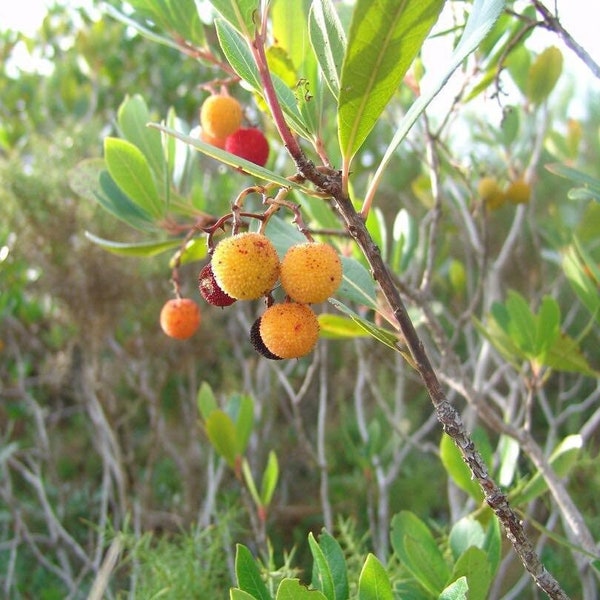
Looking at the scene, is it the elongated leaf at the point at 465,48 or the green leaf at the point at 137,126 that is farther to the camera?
the green leaf at the point at 137,126

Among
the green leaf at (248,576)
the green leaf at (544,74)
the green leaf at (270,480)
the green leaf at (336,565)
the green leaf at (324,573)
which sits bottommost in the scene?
the green leaf at (270,480)

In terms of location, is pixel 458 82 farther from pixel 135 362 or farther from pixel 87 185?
pixel 135 362

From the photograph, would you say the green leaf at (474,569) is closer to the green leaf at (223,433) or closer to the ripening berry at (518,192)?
the green leaf at (223,433)

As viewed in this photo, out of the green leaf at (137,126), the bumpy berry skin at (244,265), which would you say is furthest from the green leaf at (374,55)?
the green leaf at (137,126)

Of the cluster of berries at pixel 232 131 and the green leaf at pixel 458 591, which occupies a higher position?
the cluster of berries at pixel 232 131

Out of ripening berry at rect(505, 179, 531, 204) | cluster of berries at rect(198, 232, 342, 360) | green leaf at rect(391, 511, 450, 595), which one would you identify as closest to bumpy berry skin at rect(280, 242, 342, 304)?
cluster of berries at rect(198, 232, 342, 360)

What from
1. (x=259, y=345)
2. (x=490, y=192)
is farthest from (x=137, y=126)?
(x=490, y=192)
